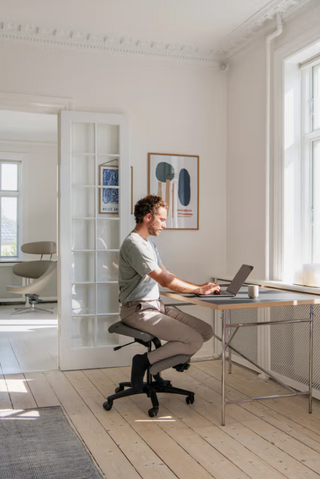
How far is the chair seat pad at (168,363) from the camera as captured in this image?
3.23m

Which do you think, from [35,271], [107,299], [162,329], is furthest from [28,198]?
[162,329]

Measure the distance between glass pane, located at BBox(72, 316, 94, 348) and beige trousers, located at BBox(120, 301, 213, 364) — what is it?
4.31 ft

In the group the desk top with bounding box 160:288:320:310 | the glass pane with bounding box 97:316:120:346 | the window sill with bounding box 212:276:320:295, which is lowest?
the glass pane with bounding box 97:316:120:346

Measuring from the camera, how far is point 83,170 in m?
4.67

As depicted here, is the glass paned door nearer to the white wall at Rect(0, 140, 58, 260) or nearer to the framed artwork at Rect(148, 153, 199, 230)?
the framed artwork at Rect(148, 153, 199, 230)

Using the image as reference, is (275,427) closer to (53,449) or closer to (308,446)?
(308,446)

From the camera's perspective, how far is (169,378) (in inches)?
167

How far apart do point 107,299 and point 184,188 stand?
4.42 ft

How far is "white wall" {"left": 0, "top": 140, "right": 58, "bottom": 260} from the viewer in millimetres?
9328

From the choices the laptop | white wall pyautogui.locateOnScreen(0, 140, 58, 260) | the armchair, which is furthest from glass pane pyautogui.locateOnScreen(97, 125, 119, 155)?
white wall pyautogui.locateOnScreen(0, 140, 58, 260)

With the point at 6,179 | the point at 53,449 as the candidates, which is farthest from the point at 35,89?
the point at 6,179

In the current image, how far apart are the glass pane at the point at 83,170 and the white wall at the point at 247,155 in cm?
143

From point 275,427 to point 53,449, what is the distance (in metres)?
1.37

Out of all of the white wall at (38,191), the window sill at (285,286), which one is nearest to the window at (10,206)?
the white wall at (38,191)
